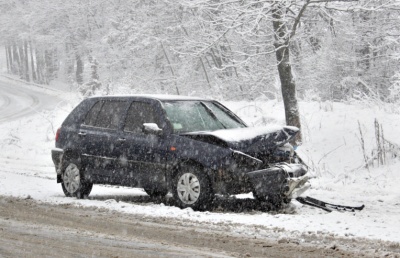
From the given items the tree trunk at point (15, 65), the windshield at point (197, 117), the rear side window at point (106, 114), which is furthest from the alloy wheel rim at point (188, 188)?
the tree trunk at point (15, 65)

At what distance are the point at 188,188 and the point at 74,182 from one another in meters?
2.58

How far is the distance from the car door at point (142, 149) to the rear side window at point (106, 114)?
23 centimetres

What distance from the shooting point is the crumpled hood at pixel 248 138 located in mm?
8609

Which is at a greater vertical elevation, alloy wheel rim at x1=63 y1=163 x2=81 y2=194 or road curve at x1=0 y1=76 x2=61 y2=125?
road curve at x1=0 y1=76 x2=61 y2=125

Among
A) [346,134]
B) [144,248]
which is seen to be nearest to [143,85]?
[346,134]

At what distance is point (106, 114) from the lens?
10.4 meters

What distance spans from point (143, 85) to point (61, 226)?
1064 inches

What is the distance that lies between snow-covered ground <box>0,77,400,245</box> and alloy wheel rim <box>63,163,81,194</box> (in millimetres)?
260

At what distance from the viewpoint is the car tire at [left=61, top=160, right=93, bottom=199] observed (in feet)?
34.1

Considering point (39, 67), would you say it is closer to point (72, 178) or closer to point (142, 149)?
point (72, 178)

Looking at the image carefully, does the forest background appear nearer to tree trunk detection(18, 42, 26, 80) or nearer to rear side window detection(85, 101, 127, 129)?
rear side window detection(85, 101, 127, 129)

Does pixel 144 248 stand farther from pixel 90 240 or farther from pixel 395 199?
pixel 395 199

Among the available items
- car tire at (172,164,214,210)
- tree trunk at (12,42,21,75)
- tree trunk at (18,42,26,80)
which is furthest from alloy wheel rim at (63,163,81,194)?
tree trunk at (12,42,21,75)

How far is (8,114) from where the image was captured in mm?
39312
